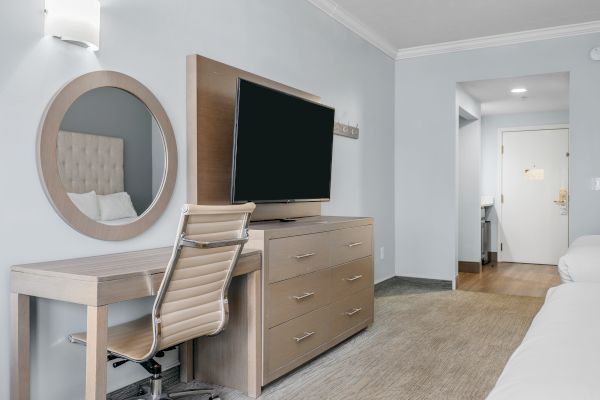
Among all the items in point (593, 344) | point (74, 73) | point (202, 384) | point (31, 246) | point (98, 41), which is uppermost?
point (98, 41)

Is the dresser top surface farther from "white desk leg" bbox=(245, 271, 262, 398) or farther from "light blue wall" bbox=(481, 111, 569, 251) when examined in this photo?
"light blue wall" bbox=(481, 111, 569, 251)

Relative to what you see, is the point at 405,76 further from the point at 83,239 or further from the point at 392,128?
the point at 83,239

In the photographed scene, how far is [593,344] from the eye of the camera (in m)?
1.31

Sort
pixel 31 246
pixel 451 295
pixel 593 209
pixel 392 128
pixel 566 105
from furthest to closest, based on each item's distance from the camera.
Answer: pixel 566 105 → pixel 392 128 → pixel 451 295 → pixel 593 209 → pixel 31 246

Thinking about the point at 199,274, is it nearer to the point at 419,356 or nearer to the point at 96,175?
the point at 96,175

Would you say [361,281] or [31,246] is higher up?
[31,246]

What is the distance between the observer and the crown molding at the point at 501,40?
477 cm

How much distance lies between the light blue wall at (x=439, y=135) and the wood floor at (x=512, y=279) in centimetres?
54

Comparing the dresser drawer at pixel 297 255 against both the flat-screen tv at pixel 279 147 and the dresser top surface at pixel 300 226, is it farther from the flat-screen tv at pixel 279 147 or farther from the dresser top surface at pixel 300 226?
the flat-screen tv at pixel 279 147

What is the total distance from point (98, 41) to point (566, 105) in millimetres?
6625

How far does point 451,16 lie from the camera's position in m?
4.51

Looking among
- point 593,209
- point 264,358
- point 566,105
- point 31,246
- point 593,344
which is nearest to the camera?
point 593,344

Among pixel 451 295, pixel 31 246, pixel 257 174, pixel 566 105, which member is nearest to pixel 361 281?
pixel 257 174

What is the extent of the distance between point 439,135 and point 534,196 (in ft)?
9.54
